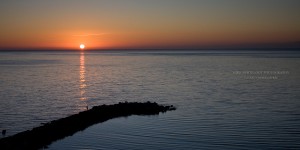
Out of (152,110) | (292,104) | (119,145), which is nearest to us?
(119,145)

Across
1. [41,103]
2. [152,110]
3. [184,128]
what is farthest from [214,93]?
[41,103]

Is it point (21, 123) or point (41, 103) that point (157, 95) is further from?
point (21, 123)

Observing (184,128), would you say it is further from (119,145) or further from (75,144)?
(75,144)

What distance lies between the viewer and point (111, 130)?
23.8 m

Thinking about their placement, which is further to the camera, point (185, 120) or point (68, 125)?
point (185, 120)

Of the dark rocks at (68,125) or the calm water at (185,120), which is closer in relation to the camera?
the dark rocks at (68,125)

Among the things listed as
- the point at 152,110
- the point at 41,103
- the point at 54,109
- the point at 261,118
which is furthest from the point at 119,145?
the point at 41,103

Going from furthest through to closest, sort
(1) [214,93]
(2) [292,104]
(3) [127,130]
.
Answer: (1) [214,93], (2) [292,104], (3) [127,130]

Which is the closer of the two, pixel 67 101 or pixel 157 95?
pixel 67 101

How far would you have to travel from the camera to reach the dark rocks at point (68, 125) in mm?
19873

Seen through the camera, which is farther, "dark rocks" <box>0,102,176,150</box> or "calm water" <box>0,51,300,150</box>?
"calm water" <box>0,51,300,150</box>

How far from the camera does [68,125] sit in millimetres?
24562

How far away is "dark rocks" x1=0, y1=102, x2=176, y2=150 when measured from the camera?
19.9 meters

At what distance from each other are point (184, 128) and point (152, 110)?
25.0ft
